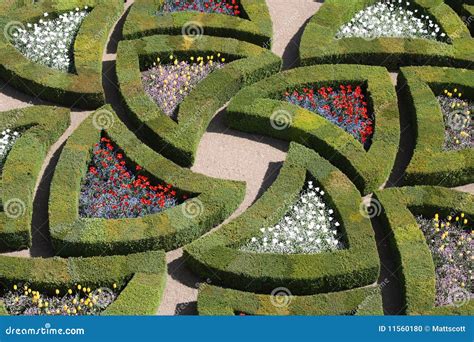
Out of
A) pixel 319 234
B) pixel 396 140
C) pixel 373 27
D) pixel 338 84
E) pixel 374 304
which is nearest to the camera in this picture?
pixel 374 304

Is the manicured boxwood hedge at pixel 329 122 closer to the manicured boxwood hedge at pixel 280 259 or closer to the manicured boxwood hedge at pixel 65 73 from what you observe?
the manicured boxwood hedge at pixel 280 259

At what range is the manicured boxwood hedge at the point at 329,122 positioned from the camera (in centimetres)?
2539

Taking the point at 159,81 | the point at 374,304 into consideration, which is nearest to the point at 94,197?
the point at 159,81

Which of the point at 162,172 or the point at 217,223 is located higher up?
the point at 162,172

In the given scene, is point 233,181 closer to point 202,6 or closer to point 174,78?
point 174,78

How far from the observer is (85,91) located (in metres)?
27.6

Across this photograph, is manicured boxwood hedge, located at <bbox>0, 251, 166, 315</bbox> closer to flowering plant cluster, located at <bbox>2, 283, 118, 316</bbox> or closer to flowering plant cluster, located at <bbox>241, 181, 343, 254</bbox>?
flowering plant cluster, located at <bbox>2, 283, 118, 316</bbox>

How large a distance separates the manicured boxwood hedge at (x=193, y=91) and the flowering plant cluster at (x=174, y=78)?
331 millimetres

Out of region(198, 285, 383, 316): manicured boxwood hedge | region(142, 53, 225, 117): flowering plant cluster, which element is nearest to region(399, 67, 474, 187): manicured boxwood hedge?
region(198, 285, 383, 316): manicured boxwood hedge

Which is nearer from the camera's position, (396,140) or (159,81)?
(396,140)

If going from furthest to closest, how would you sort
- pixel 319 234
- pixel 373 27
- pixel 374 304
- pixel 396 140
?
pixel 373 27 → pixel 396 140 → pixel 319 234 → pixel 374 304

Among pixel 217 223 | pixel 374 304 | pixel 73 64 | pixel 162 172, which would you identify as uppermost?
pixel 73 64

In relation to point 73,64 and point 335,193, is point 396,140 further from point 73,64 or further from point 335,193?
point 73,64

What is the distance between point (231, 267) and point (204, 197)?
3013 millimetres
